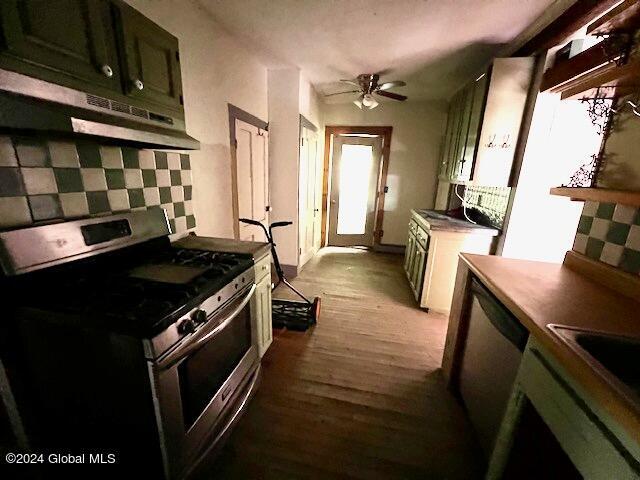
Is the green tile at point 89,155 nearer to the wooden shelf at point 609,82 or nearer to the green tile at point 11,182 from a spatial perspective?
the green tile at point 11,182

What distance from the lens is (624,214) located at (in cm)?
122

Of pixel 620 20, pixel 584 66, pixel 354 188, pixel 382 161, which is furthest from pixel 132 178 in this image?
pixel 382 161

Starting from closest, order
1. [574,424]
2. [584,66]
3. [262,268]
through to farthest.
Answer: [574,424], [584,66], [262,268]

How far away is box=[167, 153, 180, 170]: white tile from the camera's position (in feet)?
5.30

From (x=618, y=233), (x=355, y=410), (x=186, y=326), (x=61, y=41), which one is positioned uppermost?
(x=61, y=41)

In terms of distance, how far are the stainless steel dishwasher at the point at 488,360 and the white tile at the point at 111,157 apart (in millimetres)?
1939

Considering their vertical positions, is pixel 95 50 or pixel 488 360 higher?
pixel 95 50

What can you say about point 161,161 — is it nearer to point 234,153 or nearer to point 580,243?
point 234,153

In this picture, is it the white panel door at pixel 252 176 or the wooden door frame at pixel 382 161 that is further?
the wooden door frame at pixel 382 161

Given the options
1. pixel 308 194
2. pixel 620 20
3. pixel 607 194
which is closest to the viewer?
pixel 620 20

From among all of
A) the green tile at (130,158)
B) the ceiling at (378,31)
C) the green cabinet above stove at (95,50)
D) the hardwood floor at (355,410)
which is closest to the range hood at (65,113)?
the green cabinet above stove at (95,50)

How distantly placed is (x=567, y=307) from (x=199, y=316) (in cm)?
140

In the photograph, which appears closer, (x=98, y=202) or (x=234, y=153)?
(x=98, y=202)

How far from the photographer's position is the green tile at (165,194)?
1.57m
